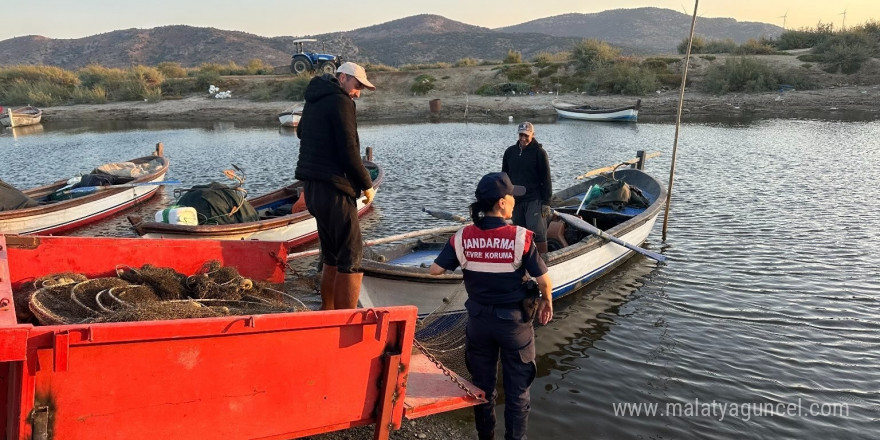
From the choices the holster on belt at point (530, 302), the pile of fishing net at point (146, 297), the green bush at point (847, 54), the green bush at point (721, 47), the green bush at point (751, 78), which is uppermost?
the green bush at point (721, 47)

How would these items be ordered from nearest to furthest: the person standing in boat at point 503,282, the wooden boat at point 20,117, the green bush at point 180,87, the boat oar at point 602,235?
1. the person standing in boat at point 503,282
2. the boat oar at point 602,235
3. the wooden boat at point 20,117
4. the green bush at point 180,87

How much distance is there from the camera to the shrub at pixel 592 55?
44.0m

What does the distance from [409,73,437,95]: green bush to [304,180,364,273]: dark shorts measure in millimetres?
40574

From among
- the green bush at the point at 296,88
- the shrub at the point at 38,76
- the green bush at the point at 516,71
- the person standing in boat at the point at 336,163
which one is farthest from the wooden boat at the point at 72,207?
the shrub at the point at 38,76

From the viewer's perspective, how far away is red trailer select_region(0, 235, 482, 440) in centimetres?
292

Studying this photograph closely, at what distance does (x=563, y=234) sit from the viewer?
8.77m

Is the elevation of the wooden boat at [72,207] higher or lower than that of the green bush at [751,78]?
lower

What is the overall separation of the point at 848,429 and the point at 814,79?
131 feet

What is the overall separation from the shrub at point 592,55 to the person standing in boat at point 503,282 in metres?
42.6

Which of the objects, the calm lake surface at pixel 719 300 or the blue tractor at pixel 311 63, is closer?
the calm lake surface at pixel 719 300

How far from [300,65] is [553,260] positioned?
3892cm

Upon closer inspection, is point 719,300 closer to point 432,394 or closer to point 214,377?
point 432,394

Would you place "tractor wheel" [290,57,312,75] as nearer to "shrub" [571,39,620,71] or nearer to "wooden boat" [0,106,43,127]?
"wooden boat" [0,106,43,127]

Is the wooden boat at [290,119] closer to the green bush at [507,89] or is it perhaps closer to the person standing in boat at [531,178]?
the green bush at [507,89]
